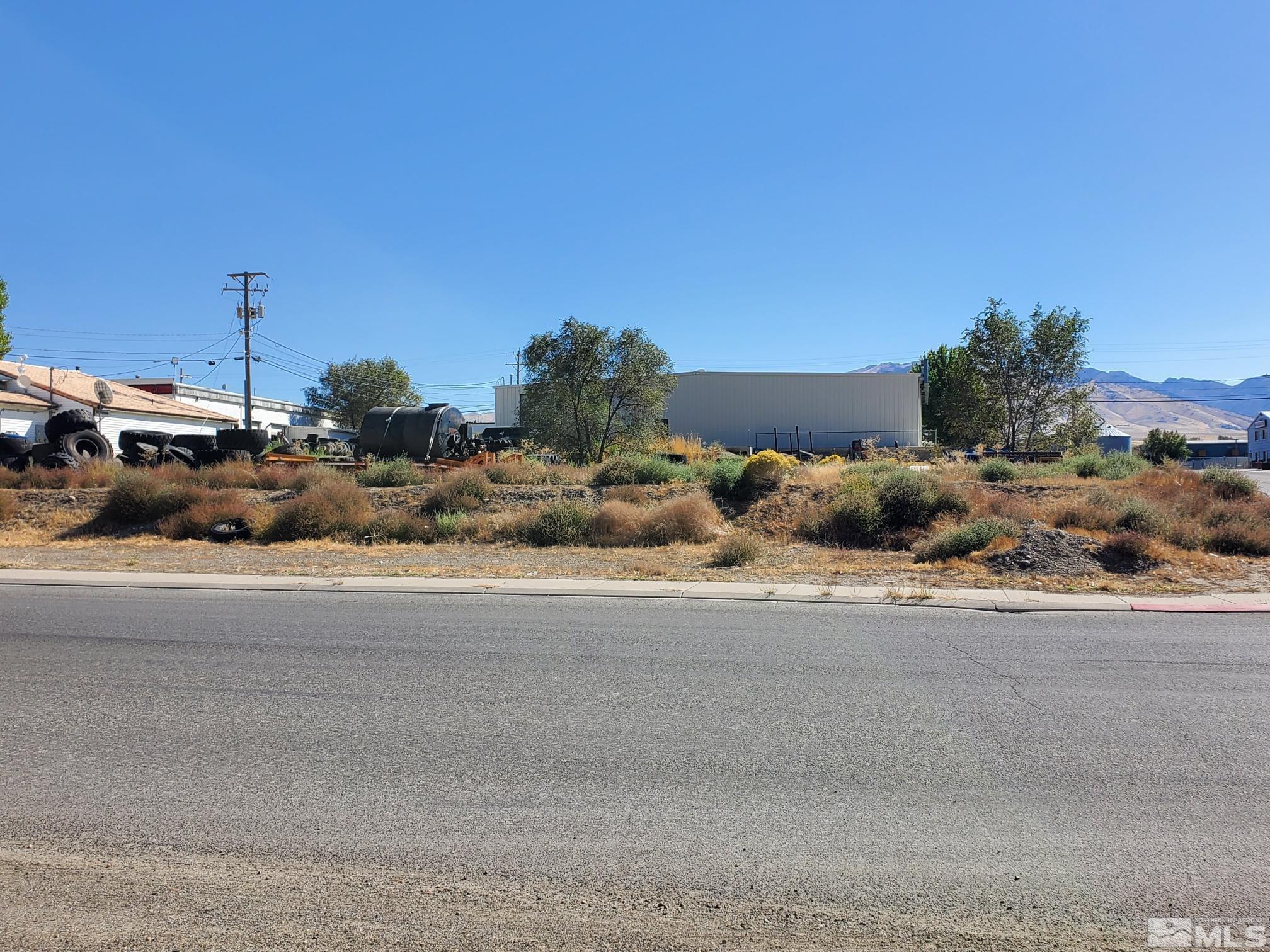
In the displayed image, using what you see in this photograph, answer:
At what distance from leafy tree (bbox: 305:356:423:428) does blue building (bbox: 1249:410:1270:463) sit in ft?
276

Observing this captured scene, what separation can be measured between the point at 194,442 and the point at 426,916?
33.9m

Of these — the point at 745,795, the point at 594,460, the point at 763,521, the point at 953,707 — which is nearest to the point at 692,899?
the point at 745,795

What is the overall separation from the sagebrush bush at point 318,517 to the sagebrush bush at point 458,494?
164 cm

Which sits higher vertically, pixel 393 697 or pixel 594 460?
pixel 594 460

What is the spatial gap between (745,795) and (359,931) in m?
2.27

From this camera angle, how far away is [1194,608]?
37.0 feet

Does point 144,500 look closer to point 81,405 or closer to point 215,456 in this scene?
point 215,456

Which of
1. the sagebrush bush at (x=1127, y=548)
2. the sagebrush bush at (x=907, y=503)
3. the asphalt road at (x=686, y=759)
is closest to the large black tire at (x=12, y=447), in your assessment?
the asphalt road at (x=686, y=759)

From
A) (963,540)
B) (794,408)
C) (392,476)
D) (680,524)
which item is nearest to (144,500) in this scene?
(392,476)

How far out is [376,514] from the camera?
2130 centimetres

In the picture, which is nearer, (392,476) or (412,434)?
(392,476)

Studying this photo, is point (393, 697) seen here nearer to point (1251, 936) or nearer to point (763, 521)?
point (1251, 936)

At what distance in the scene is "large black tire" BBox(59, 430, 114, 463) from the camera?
28.7 metres

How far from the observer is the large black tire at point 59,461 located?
27.1 metres
